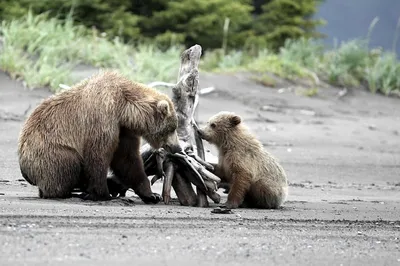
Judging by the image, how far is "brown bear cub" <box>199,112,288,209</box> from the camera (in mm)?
9289

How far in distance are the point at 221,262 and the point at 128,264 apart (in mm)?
589

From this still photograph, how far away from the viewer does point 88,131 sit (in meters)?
Result: 8.82

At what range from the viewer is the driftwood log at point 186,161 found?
370 inches

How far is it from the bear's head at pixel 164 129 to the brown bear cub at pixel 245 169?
1.90 feet

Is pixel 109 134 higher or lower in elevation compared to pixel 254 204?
higher

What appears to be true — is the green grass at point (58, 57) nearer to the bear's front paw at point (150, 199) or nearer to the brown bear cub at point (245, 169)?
the brown bear cub at point (245, 169)

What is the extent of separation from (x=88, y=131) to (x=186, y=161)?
1035mm

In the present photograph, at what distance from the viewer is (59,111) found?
8.96 m

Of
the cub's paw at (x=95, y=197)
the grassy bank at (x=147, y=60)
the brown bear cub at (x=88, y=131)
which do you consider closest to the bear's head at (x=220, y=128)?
the brown bear cub at (x=88, y=131)

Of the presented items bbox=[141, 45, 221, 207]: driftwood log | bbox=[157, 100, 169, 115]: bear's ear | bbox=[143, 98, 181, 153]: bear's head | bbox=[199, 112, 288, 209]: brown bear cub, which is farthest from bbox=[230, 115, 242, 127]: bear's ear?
bbox=[157, 100, 169, 115]: bear's ear

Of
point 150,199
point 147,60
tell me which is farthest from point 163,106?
Answer: point 147,60

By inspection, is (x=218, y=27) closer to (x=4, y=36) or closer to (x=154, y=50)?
(x=154, y=50)

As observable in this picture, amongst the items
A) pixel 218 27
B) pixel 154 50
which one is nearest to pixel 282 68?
pixel 154 50

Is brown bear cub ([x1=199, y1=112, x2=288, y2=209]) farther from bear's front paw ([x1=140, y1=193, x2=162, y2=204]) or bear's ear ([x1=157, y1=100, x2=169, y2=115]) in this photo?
bear's ear ([x1=157, y1=100, x2=169, y2=115])
